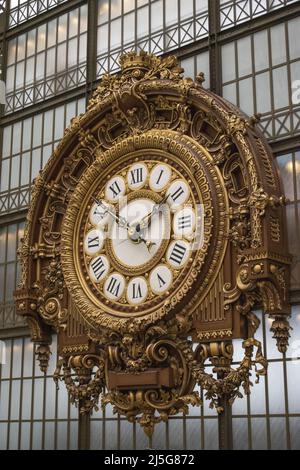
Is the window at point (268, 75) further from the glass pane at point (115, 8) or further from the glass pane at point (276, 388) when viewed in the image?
the glass pane at point (276, 388)

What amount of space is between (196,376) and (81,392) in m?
1.92

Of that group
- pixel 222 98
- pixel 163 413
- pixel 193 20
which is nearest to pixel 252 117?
pixel 222 98

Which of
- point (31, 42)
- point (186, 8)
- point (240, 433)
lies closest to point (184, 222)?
point (240, 433)

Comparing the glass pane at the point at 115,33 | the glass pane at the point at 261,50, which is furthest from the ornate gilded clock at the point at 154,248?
the glass pane at the point at 115,33

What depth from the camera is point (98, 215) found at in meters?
10.9

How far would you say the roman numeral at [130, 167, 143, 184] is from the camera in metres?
10.6

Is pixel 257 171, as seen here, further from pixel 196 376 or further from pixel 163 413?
pixel 163 413

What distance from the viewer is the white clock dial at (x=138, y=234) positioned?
10.1m

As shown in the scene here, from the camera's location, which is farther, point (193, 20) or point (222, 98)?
point (193, 20)

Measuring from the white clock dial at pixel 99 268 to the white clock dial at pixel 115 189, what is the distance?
865 millimetres

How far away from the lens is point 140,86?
34.3 ft

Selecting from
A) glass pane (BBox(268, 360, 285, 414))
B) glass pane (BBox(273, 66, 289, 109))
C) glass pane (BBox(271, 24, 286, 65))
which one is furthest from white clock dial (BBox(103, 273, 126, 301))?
glass pane (BBox(271, 24, 286, 65))

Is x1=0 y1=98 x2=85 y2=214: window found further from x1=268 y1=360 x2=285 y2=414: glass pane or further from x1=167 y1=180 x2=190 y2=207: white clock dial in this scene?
x1=268 y1=360 x2=285 y2=414: glass pane
